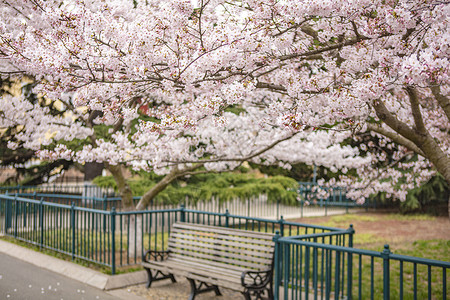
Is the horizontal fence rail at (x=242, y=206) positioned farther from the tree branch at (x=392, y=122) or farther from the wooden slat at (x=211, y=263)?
the tree branch at (x=392, y=122)

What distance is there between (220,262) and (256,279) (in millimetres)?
1407

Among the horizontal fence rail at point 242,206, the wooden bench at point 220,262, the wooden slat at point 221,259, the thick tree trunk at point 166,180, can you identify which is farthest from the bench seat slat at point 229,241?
the horizontal fence rail at point 242,206

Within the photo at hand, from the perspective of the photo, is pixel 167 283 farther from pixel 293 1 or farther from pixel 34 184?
pixel 34 184

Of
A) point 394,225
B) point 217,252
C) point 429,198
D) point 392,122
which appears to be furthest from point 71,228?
point 429,198

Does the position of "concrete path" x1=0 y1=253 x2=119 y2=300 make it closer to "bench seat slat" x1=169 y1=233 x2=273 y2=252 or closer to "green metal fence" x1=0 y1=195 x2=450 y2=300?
"green metal fence" x1=0 y1=195 x2=450 y2=300

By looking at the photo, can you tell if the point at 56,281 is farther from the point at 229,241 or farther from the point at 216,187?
the point at 216,187

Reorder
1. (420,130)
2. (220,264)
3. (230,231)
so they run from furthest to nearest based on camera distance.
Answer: (230,231), (220,264), (420,130)

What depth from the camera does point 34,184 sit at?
67.4ft

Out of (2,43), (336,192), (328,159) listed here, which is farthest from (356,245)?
(336,192)

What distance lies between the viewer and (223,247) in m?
7.32

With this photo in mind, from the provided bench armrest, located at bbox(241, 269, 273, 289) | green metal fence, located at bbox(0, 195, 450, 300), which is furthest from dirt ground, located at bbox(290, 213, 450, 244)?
bench armrest, located at bbox(241, 269, 273, 289)

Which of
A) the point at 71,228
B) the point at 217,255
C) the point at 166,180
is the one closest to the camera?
the point at 217,255

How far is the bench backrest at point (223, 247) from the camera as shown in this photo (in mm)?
6625

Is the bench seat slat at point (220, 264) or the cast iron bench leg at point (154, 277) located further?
the cast iron bench leg at point (154, 277)
